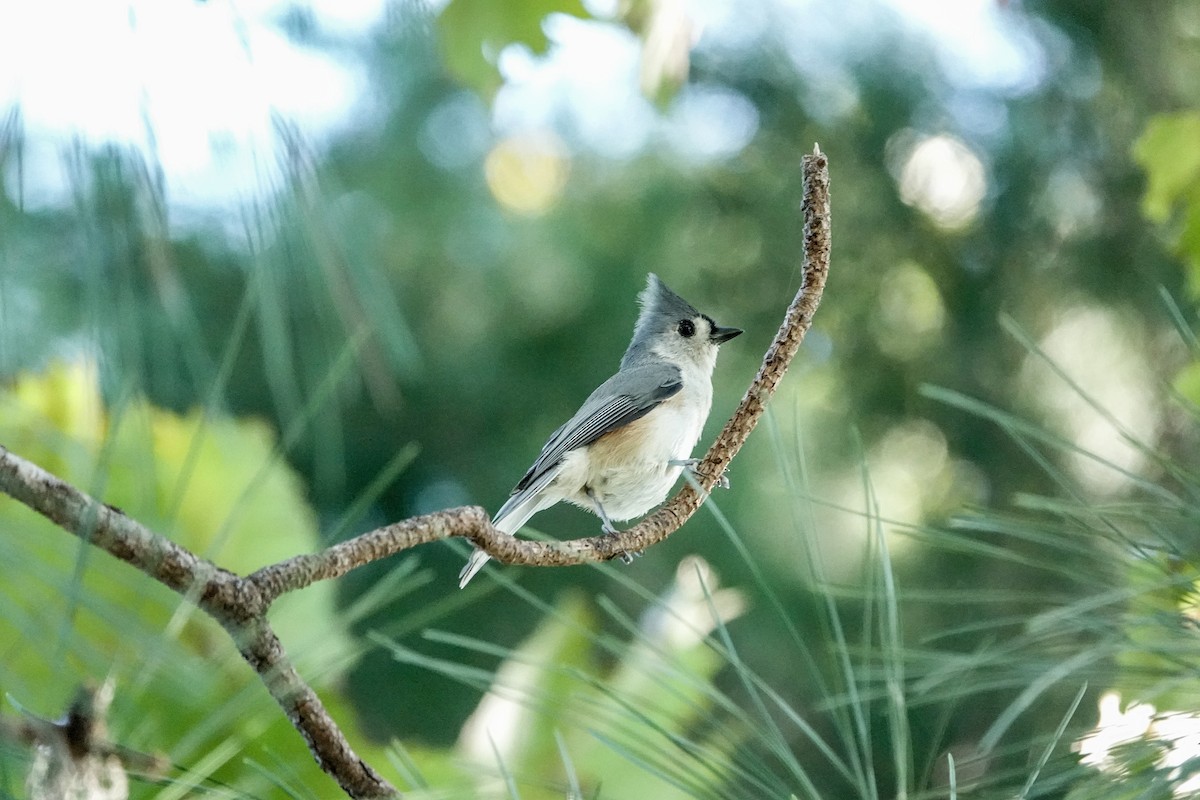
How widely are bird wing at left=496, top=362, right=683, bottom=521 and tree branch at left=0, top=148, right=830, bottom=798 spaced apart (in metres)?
0.88

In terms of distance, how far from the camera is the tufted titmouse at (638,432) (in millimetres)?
2123

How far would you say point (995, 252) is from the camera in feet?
12.2

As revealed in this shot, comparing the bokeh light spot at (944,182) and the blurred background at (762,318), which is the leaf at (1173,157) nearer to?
the blurred background at (762,318)

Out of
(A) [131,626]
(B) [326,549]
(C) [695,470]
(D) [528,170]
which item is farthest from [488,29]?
(D) [528,170]

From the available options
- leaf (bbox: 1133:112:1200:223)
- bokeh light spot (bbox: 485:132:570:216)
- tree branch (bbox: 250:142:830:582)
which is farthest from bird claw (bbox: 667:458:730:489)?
bokeh light spot (bbox: 485:132:570:216)

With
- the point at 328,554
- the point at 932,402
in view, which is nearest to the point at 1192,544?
the point at 328,554

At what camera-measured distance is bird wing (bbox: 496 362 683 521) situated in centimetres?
211

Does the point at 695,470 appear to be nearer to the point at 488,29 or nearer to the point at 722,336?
the point at 488,29

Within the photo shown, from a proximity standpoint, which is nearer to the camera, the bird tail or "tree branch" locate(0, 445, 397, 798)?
"tree branch" locate(0, 445, 397, 798)

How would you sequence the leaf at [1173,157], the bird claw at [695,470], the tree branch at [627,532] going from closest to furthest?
1. the tree branch at [627,532]
2. the bird claw at [695,470]
3. the leaf at [1173,157]

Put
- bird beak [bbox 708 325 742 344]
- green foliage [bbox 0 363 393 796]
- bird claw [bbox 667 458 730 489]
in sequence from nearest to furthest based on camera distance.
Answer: green foliage [bbox 0 363 393 796] < bird claw [bbox 667 458 730 489] < bird beak [bbox 708 325 742 344]

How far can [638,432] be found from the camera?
2221 millimetres

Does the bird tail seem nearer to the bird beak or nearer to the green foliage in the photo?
the bird beak

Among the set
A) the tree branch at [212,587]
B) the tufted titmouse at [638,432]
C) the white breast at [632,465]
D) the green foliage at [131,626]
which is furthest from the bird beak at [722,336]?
the tree branch at [212,587]
